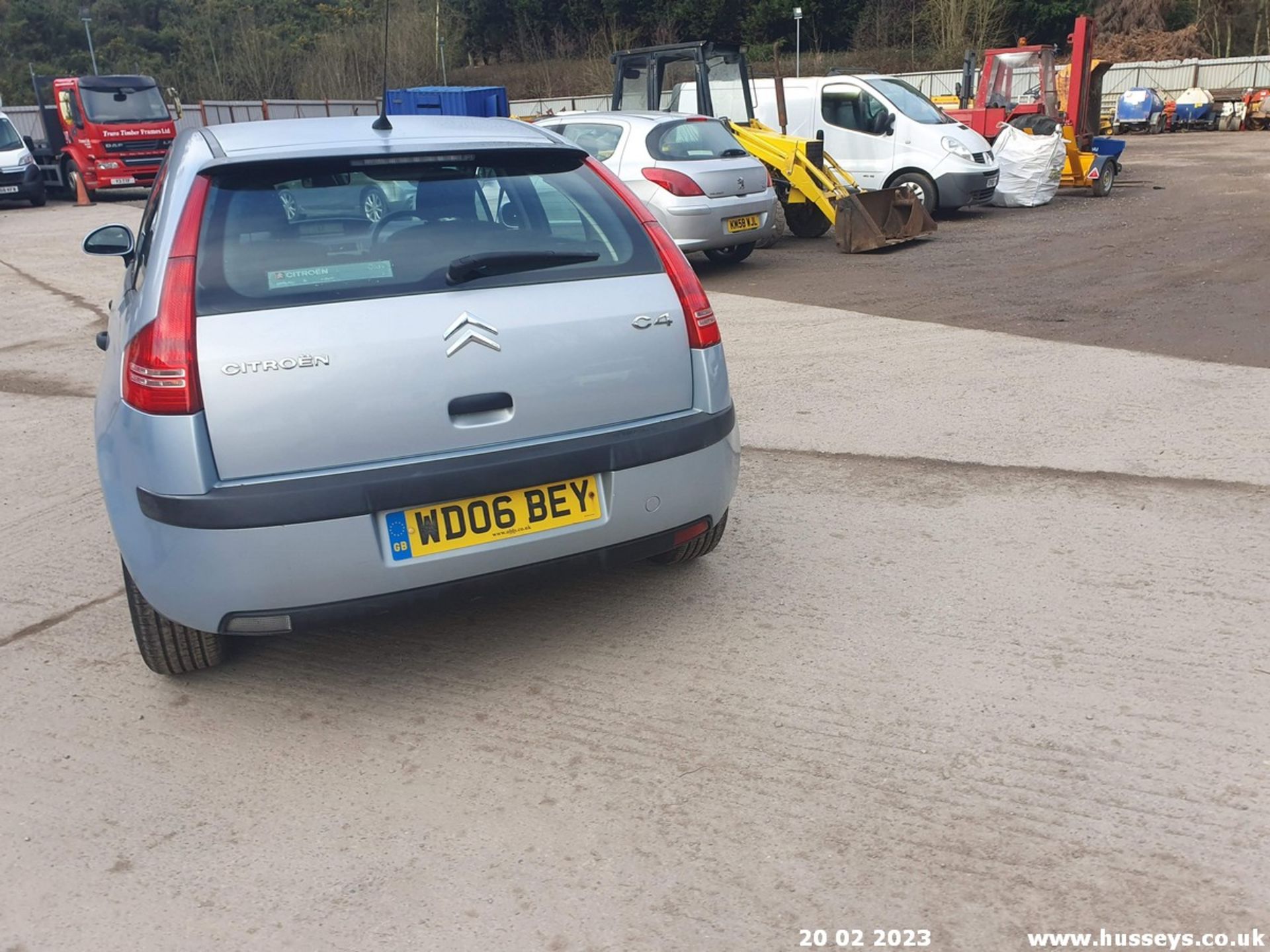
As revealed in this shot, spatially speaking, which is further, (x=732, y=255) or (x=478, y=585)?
(x=732, y=255)

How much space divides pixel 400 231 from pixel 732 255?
10.2m

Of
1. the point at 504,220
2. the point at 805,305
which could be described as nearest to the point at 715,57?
the point at 805,305

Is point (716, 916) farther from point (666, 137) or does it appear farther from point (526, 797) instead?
point (666, 137)

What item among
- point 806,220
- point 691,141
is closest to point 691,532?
point 691,141

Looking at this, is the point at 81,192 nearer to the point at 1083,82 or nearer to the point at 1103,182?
the point at 1083,82

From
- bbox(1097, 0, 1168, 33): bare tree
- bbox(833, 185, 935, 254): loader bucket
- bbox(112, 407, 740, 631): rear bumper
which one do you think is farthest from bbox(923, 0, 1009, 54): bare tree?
bbox(112, 407, 740, 631): rear bumper

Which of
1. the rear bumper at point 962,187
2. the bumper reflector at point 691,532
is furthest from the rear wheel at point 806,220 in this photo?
the bumper reflector at point 691,532

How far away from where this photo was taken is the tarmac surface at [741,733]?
2.45 metres

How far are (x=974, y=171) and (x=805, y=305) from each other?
22.6ft

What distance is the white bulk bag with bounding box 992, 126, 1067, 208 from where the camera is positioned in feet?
55.1

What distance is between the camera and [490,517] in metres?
3.12

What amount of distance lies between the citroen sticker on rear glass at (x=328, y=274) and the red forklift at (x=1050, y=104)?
16.8m

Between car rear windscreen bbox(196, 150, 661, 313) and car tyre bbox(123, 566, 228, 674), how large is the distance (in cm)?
103

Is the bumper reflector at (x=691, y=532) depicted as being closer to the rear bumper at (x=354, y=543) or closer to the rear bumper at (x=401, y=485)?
the rear bumper at (x=354, y=543)
